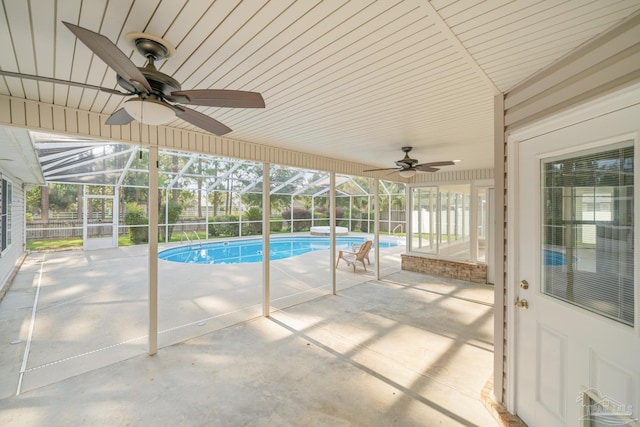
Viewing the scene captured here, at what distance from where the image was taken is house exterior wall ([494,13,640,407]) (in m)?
1.42

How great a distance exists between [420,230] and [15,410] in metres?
7.77

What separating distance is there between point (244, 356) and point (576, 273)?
10.5 ft

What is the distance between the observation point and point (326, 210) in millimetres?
17188

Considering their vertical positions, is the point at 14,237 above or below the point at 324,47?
below

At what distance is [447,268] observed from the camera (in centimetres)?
691

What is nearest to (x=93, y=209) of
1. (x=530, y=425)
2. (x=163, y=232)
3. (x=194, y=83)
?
(x=163, y=232)

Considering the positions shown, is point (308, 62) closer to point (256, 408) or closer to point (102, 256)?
point (256, 408)

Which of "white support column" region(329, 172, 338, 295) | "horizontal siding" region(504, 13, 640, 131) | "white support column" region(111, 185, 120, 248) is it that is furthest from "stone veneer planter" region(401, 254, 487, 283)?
"white support column" region(111, 185, 120, 248)

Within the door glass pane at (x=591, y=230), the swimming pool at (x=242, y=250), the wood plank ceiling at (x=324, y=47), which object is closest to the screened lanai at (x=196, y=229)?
the swimming pool at (x=242, y=250)

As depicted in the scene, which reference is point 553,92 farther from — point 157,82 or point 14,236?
point 14,236

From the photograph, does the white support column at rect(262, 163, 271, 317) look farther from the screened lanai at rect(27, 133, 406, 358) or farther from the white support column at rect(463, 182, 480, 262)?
the white support column at rect(463, 182, 480, 262)

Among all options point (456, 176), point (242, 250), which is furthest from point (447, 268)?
point (242, 250)

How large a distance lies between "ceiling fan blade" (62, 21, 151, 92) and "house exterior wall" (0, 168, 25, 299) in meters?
6.23

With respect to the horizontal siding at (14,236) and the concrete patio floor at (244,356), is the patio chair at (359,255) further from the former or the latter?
the horizontal siding at (14,236)
